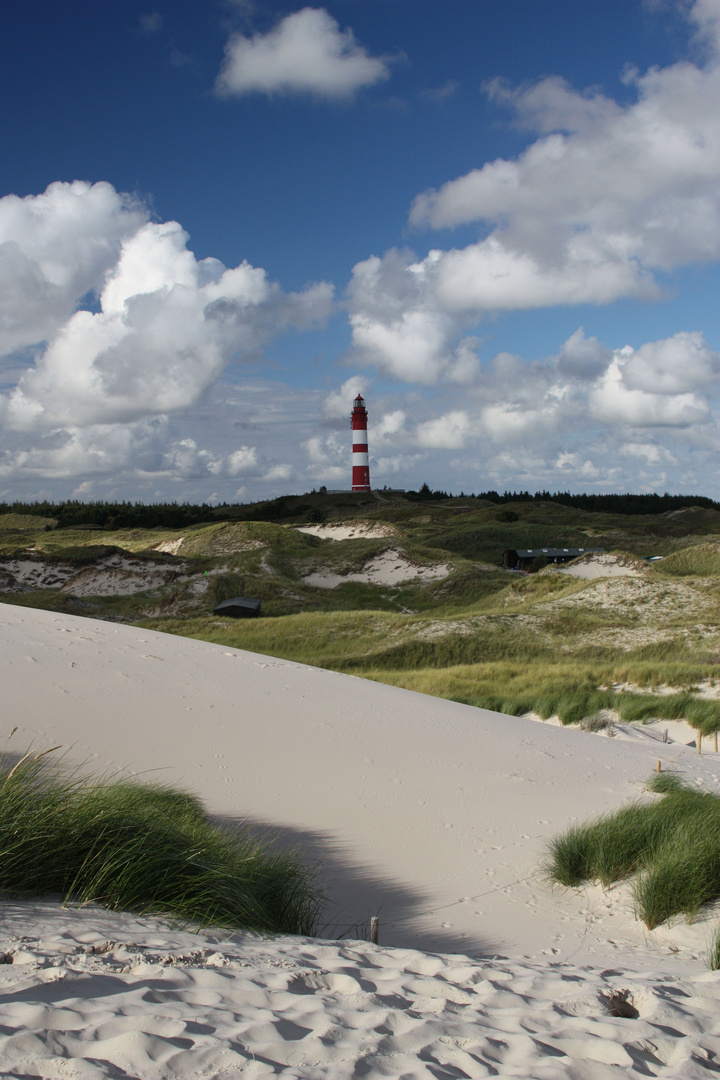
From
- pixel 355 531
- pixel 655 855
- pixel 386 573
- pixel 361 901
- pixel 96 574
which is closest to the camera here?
pixel 361 901

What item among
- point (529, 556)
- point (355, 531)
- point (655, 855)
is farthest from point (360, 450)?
point (655, 855)

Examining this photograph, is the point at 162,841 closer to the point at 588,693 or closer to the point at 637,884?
the point at 637,884

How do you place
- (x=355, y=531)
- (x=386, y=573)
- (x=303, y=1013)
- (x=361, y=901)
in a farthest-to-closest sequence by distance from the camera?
(x=355, y=531) < (x=386, y=573) < (x=361, y=901) < (x=303, y=1013)

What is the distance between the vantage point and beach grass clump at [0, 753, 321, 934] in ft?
12.9

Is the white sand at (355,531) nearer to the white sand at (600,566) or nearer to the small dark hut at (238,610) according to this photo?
the white sand at (600,566)

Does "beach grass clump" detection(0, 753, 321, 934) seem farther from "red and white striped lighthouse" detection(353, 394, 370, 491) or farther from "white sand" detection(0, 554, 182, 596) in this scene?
"red and white striped lighthouse" detection(353, 394, 370, 491)

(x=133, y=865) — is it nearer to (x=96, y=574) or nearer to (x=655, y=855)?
(x=655, y=855)

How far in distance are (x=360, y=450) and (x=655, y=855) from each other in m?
74.1

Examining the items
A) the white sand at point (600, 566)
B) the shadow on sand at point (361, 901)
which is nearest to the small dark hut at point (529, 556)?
the white sand at point (600, 566)

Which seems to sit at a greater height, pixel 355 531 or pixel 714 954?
pixel 355 531

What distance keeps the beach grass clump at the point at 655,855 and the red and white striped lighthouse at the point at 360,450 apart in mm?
70155

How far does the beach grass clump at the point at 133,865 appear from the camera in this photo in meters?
3.93

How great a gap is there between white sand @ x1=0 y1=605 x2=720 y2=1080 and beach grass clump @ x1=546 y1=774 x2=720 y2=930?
0.18 metres

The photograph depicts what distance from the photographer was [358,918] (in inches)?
197
